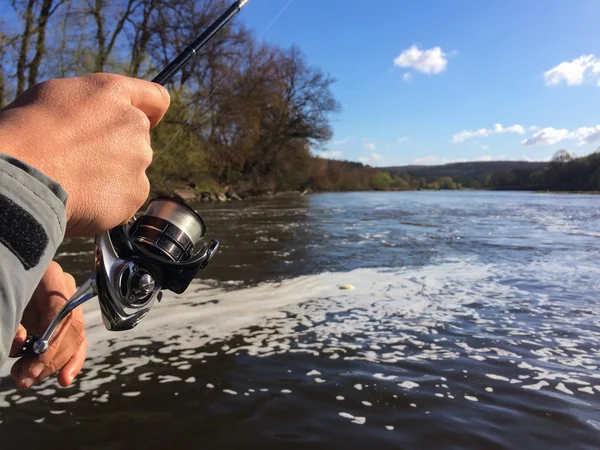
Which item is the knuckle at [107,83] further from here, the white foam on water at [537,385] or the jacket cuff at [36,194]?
the white foam on water at [537,385]

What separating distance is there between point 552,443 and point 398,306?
262 centimetres

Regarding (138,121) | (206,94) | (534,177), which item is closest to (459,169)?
(534,177)

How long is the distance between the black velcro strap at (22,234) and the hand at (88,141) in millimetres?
106

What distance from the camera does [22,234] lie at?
0.73m

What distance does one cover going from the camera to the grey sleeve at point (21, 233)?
707mm

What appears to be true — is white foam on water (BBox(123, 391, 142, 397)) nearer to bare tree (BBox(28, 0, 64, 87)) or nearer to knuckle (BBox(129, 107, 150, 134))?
knuckle (BBox(129, 107, 150, 134))

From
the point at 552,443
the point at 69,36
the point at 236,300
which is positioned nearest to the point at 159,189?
the point at 69,36

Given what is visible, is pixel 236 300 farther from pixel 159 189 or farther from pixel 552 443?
pixel 159 189

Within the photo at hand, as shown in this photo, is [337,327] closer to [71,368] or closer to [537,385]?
[537,385]

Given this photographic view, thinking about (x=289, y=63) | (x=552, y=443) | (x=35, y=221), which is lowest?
(x=552, y=443)

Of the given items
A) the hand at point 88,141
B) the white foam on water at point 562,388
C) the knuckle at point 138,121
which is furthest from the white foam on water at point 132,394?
the white foam on water at point 562,388

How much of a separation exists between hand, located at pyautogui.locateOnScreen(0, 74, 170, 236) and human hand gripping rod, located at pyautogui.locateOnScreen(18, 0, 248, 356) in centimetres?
30

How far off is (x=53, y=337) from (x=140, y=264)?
36cm

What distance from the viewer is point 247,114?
1241 inches
